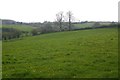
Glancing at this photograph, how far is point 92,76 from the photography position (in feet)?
50.7

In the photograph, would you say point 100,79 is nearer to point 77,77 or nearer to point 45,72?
point 77,77

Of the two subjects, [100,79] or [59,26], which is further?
[59,26]

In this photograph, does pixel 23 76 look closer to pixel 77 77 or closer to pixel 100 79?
pixel 77 77

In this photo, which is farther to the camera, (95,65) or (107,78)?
(95,65)

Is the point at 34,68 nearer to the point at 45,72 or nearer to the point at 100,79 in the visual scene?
the point at 45,72

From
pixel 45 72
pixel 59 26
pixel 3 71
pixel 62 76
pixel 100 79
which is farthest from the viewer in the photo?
pixel 59 26

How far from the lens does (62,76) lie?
1582 centimetres

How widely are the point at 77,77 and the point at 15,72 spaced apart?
5136 mm

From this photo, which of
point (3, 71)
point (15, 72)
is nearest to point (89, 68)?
point (15, 72)

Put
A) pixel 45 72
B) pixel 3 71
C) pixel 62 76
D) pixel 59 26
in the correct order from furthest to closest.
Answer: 1. pixel 59 26
2. pixel 3 71
3. pixel 45 72
4. pixel 62 76

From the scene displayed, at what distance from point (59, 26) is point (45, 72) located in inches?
3856

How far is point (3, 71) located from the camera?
1859 cm

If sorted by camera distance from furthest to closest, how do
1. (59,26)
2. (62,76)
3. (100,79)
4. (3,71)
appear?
(59,26) → (3,71) → (62,76) → (100,79)

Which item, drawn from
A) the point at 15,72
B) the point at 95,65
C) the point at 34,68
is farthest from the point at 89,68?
the point at 15,72
